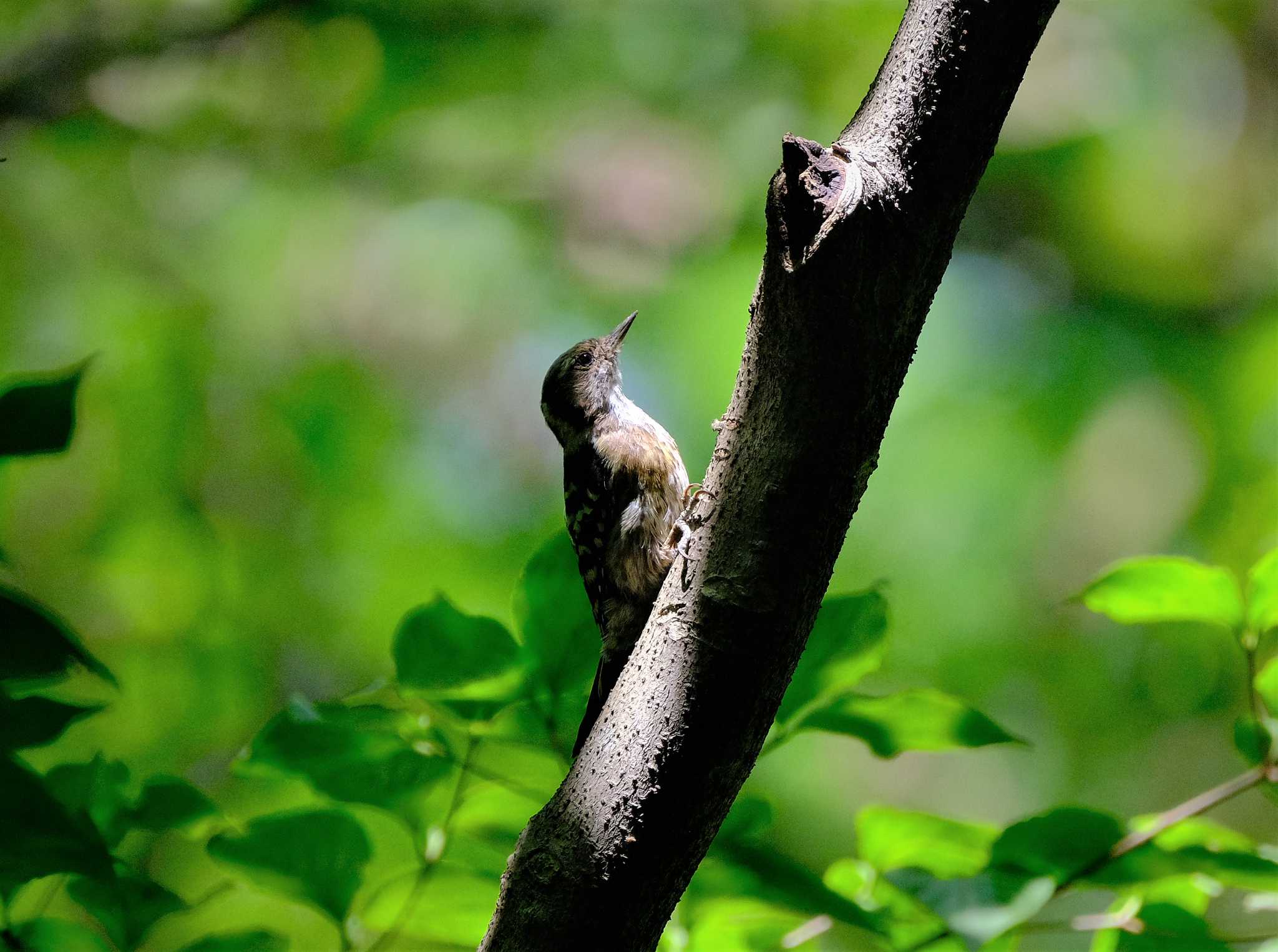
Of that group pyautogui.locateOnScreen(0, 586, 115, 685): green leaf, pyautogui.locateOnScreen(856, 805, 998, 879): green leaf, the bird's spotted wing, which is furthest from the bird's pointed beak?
pyautogui.locateOnScreen(0, 586, 115, 685): green leaf

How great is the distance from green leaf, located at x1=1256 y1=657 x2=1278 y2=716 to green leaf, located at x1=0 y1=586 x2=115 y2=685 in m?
1.15

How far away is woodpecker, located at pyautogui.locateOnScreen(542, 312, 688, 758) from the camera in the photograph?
1.61 metres

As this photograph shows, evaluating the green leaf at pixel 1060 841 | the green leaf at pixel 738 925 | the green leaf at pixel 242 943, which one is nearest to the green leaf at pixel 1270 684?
the green leaf at pixel 1060 841

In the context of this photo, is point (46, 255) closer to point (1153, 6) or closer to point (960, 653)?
point (960, 653)

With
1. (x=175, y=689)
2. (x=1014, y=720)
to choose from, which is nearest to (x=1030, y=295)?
(x=1014, y=720)

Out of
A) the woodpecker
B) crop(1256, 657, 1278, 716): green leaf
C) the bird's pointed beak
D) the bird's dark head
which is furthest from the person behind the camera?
the bird's pointed beak

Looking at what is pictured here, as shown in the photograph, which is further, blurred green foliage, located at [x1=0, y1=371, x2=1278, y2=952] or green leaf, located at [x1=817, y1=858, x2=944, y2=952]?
green leaf, located at [x1=817, y1=858, x2=944, y2=952]

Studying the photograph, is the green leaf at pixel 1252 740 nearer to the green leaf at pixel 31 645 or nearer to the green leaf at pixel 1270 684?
the green leaf at pixel 1270 684

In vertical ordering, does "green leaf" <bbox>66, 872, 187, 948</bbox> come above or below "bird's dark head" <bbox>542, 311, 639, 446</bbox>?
below

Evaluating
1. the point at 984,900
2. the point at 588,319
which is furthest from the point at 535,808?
the point at 588,319

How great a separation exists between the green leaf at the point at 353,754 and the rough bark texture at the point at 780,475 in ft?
0.64

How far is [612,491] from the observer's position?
184 cm

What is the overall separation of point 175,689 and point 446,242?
1.78m

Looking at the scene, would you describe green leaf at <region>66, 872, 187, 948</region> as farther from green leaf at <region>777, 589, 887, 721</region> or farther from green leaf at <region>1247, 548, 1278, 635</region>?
green leaf at <region>1247, 548, 1278, 635</region>
